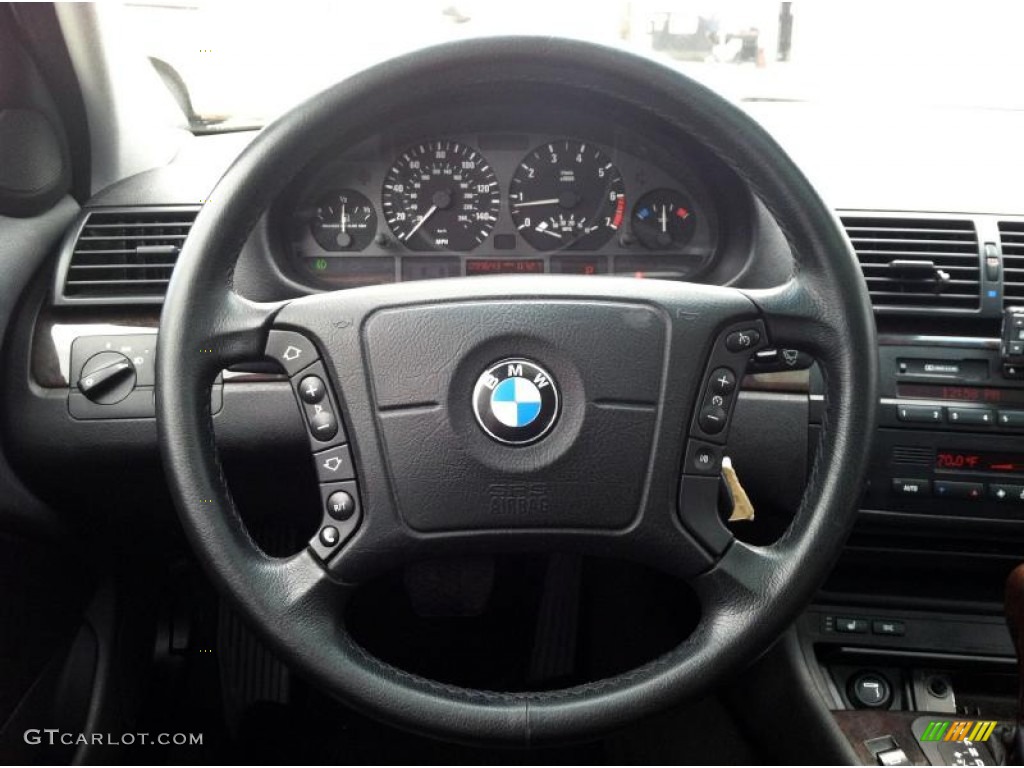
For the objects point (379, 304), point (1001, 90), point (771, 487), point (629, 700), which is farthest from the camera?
point (1001, 90)

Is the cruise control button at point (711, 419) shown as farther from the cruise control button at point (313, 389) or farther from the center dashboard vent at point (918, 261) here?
the center dashboard vent at point (918, 261)

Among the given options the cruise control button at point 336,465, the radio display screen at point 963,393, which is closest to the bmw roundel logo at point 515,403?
the cruise control button at point 336,465

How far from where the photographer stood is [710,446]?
1.27m

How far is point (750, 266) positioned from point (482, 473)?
0.63 metres

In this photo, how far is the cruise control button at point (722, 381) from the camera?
Result: 1271 millimetres

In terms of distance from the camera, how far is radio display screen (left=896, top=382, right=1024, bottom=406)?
1.64 metres

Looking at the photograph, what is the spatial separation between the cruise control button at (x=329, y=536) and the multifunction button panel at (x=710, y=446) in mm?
404

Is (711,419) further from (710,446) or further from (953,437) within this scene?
(953,437)

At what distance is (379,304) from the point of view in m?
1.28

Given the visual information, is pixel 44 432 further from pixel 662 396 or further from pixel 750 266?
pixel 750 266

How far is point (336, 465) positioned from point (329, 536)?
8cm

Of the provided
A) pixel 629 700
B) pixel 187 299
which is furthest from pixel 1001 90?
pixel 187 299

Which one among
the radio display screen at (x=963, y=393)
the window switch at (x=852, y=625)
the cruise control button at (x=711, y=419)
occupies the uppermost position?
the cruise control button at (x=711, y=419)

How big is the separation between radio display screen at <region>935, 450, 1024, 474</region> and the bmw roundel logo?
728 mm
